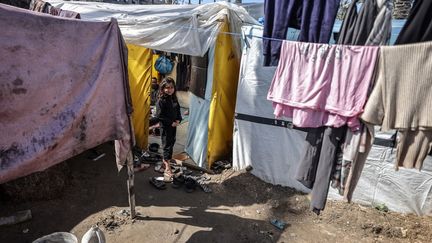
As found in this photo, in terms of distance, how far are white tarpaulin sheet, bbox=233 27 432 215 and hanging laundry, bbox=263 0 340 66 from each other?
2334 millimetres

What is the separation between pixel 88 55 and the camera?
312 centimetres

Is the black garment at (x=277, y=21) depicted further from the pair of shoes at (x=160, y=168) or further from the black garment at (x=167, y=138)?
the pair of shoes at (x=160, y=168)

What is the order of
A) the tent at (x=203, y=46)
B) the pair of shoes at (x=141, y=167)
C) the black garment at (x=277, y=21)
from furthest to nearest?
1. the pair of shoes at (x=141, y=167)
2. the tent at (x=203, y=46)
3. the black garment at (x=277, y=21)

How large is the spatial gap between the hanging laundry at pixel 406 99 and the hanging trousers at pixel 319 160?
337 millimetres

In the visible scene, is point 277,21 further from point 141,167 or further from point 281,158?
point 141,167

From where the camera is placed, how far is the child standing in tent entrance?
569cm

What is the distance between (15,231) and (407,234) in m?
5.43

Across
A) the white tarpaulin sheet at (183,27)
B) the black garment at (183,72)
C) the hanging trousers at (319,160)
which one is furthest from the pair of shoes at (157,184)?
the black garment at (183,72)

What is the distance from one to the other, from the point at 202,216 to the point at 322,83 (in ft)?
9.97

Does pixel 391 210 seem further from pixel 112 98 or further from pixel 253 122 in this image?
pixel 112 98

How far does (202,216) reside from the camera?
474 centimetres

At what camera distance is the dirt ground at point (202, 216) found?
4227mm

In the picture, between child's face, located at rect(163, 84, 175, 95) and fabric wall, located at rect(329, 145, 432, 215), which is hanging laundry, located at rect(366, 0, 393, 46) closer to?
fabric wall, located at rect(329, 145, 432, 215)

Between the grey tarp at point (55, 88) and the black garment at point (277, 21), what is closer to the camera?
the grey tarp at point (55, 88)
